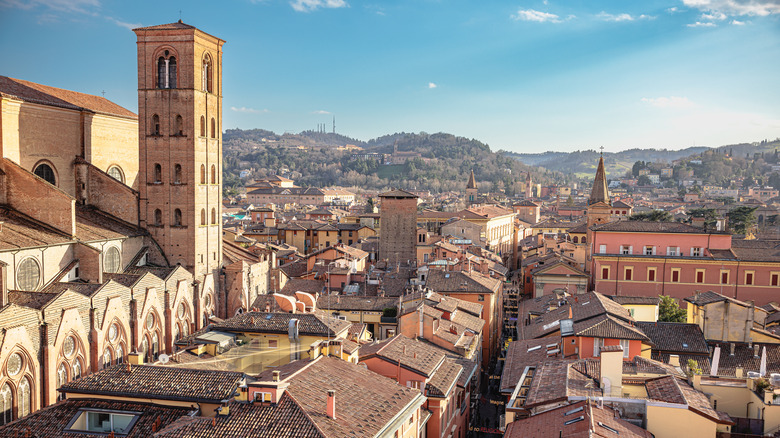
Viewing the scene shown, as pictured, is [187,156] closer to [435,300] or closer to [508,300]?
[435,300]

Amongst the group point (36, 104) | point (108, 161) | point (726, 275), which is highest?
point (36, 104)

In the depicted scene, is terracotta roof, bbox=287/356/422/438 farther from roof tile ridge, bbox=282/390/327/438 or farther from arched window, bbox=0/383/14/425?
arched window, bbox=0/383/14/425

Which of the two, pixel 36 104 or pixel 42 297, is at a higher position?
pixel 36 104

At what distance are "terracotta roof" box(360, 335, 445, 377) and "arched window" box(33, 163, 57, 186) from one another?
19063 millimetres

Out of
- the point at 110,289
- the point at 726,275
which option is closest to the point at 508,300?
the point at 726,275

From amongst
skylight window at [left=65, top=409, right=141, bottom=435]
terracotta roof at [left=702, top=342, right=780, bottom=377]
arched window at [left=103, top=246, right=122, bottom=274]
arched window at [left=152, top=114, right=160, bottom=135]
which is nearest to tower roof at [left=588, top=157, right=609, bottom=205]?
terracotta roof at [left=702, top=342, right=780, bottom=377]

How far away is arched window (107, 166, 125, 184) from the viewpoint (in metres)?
35.8

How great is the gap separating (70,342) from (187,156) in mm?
13194

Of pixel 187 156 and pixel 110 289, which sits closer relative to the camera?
pixel 110 289

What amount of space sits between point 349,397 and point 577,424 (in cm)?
491

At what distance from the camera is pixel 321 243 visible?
62875 millimetres

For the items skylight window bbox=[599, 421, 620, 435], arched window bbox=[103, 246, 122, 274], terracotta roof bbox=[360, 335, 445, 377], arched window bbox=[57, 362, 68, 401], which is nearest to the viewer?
skylight window bbox=[599, 421, 620, 435]

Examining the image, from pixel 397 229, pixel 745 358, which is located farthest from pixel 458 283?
pixel 397 229

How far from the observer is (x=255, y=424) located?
12.7 metres
